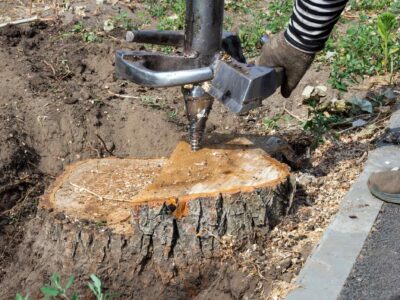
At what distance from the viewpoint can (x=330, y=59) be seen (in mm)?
5965

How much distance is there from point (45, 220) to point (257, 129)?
1802 mm

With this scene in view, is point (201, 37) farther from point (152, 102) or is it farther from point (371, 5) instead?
point (371, 5)

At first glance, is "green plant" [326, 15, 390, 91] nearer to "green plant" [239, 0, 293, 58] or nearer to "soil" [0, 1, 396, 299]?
"soil" [0, 1, 396, 299]

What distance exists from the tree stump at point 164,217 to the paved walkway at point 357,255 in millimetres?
345

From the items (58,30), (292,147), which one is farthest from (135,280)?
(58,30)

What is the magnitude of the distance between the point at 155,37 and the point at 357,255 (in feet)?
5.13

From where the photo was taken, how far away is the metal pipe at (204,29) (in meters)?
3.94

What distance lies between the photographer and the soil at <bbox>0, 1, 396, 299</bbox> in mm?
3936

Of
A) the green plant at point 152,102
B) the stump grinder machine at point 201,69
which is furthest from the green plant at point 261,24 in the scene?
the stump grinder machine at point 201,69

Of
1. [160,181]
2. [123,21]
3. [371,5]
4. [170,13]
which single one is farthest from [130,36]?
[371,5]

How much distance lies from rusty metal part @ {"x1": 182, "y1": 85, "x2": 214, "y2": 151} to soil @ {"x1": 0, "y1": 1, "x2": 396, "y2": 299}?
257 millimetres

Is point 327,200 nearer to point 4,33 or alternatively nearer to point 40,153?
point 40,153

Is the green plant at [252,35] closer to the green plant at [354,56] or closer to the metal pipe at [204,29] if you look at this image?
the green plant at [354,56]

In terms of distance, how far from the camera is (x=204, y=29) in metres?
3.98
